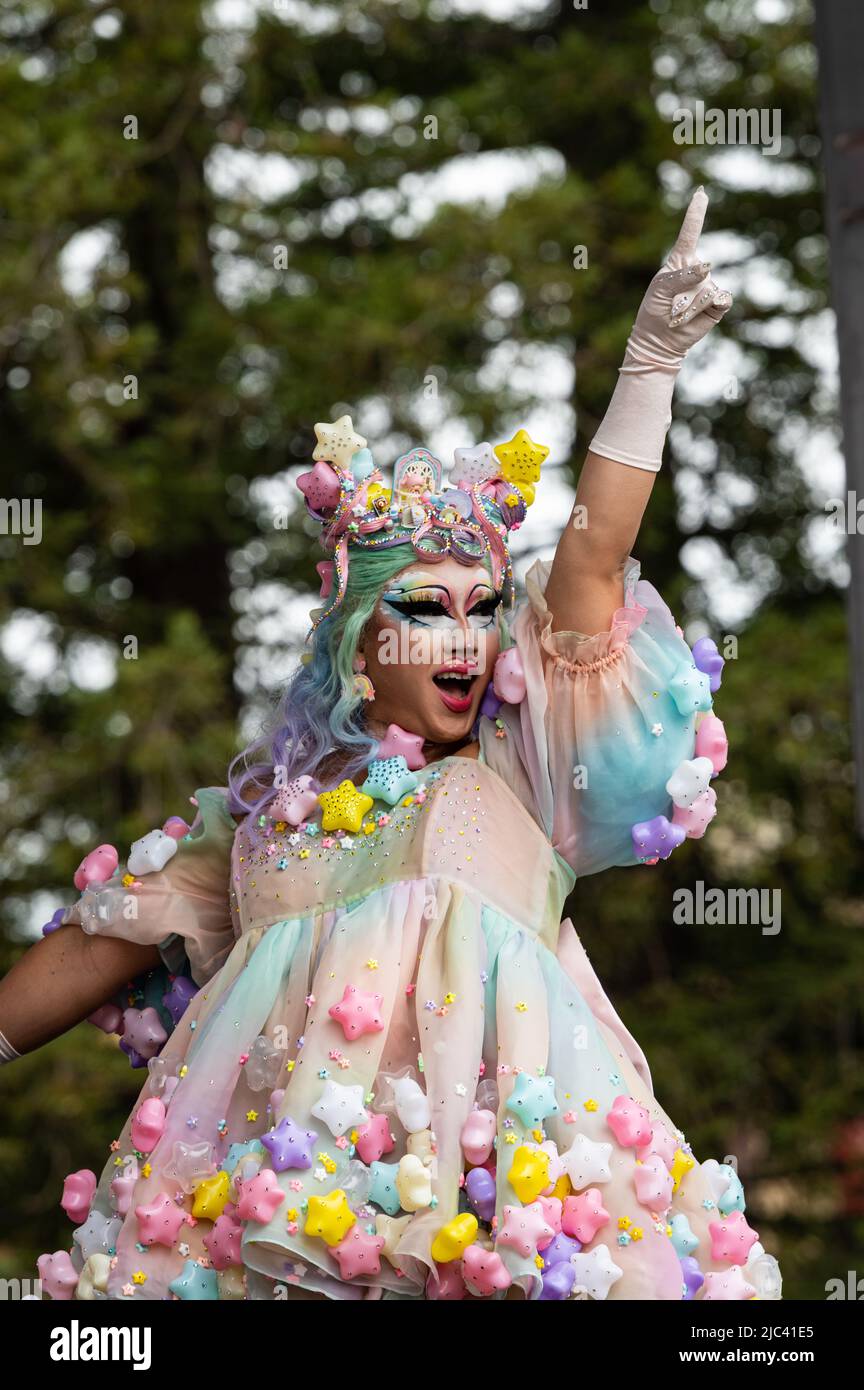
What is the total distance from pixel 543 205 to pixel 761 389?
1.48 metres

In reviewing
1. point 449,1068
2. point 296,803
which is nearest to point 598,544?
point 296,803

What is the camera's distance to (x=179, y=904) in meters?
3.24

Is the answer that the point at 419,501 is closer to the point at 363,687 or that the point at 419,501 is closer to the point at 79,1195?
the point at 363,687

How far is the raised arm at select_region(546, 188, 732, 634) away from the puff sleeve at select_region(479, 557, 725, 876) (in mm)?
66

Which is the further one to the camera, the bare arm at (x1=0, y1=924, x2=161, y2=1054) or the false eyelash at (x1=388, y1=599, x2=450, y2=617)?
the bare arm at (x1=0, y1=924, x2=161, y2=1054)

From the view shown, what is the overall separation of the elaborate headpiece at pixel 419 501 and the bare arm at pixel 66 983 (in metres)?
0.63

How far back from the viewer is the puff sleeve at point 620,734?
2.97 m

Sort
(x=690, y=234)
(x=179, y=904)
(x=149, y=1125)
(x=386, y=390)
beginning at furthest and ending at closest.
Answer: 1. (x=386, y=390)
2. (x=179, y=904)
3. (x=149, y=1125)
4. (x=690, y=234)

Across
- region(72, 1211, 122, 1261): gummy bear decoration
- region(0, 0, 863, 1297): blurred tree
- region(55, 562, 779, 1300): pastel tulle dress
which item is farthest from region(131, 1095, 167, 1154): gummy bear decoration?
region(0, 0, 863, 1297): blurred tree

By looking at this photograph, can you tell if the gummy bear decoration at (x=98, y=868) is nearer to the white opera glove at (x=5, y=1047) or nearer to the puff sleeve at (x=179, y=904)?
the puff sleeve at (x=179, y=904)

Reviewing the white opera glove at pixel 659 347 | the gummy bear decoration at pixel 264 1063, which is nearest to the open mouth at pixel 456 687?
the white opera glove at pixel 659 347

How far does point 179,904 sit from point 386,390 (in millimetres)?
4617

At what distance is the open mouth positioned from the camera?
10.1 feet

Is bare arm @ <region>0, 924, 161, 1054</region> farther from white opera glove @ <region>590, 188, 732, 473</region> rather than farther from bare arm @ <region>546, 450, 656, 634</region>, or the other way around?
white opera glove @ <region>590, 188, 732, 473</region>
